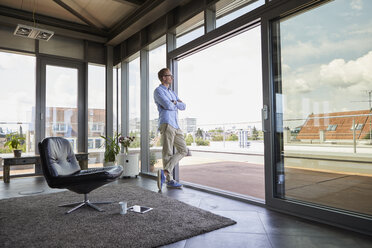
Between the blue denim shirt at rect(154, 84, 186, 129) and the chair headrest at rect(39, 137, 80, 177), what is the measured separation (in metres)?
1.24

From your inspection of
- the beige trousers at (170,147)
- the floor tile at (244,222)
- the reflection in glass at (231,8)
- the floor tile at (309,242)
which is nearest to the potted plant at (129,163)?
the beige trousers at (170,147)

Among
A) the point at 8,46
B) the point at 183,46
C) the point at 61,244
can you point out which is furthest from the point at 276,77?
the point at 8,46

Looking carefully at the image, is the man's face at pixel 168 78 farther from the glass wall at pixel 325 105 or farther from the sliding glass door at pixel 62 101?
the sliding glass door at pixel 62 101

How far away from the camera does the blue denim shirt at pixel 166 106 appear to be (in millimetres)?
3645

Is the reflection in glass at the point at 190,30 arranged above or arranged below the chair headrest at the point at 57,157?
above

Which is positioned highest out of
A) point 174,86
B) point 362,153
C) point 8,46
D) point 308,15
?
point 8,46

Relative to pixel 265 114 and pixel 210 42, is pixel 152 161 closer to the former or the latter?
pixel 210 42

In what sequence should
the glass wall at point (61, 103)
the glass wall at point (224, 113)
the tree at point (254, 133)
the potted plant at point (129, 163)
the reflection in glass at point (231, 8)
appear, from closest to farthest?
1. the reflection in glass at point (231, 8)
2. the potted plant at point (129, 163)
3. the glass wall at point (61, 103)
4. the glass wall at point (224, 113)
5. the tree at point (254, 133)

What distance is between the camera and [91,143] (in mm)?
5734

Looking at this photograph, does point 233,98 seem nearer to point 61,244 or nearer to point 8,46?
point 8,46

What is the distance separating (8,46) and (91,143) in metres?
2.31

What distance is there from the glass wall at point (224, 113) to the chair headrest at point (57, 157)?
7.72 feet

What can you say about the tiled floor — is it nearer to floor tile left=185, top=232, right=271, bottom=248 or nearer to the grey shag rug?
floor tile left=185, top=232, right=271, bottom=248

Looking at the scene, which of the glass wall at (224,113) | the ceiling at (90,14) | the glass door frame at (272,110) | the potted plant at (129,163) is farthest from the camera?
the glass wall at (224,113)
